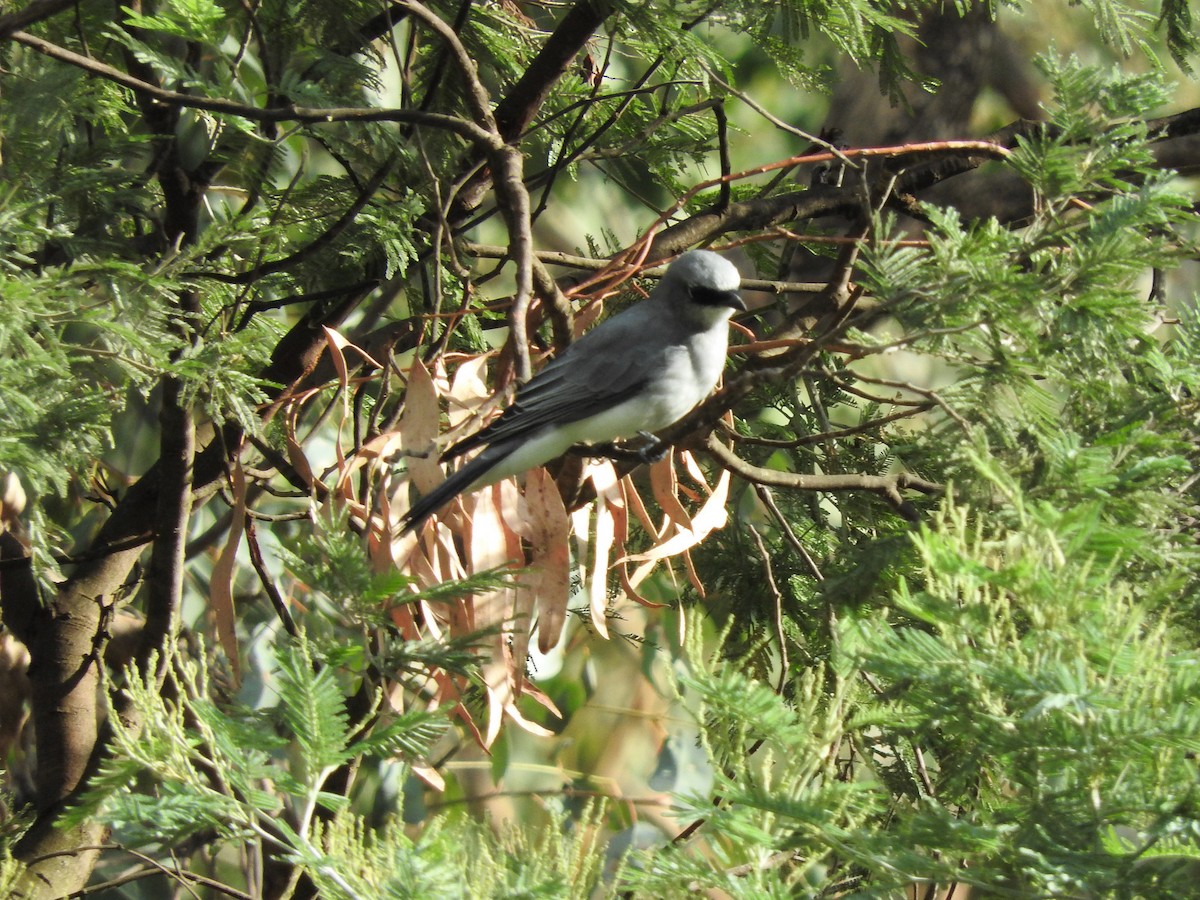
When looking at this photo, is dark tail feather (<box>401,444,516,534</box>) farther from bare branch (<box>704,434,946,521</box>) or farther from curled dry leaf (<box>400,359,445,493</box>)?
bare branch (<box>704,434,946,521</box>)

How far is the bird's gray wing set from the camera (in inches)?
103

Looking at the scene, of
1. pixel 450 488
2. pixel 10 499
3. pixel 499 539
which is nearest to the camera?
pixel 450 488

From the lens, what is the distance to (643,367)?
112 inches

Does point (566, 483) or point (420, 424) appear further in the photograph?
point (566, 483)

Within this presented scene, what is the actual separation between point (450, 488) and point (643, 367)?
0.72 metres

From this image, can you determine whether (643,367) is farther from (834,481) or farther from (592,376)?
(834,481)

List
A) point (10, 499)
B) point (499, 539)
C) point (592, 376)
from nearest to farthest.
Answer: point (499, 539) → point (592, 376) → point (10, 499)

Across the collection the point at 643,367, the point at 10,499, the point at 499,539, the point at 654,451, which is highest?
the point at 643,367

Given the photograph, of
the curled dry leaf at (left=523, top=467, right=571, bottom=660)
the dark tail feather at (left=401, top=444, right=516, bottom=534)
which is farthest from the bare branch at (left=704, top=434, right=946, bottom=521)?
the dark tail feather at (left=401, top=444, right=516, bottom=534)

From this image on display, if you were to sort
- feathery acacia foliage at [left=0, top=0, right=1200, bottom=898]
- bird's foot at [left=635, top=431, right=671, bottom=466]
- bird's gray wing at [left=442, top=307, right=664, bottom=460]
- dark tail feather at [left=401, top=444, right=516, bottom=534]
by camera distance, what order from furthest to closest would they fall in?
bird's gray wing at [left=442, top=307, right=664, bottom=460] < bird's foot at [left=635, top=431, right=671, bottom=466] < dark tail feather at [left=401, top=444, right=516, bottom=534] < feathery acacia foliage at [left=0, top=0, right=1200, bottom=898]

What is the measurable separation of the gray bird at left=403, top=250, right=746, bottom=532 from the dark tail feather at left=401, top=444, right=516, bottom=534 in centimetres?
19

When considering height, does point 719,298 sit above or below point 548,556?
above

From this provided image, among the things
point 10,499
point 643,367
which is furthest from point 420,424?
point 10,499

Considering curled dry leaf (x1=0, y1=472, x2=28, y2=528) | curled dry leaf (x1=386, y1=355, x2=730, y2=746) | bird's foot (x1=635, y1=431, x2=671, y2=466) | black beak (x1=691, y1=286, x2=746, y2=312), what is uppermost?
black beak (x1=691, y1=286, x2=746, y2=312)
